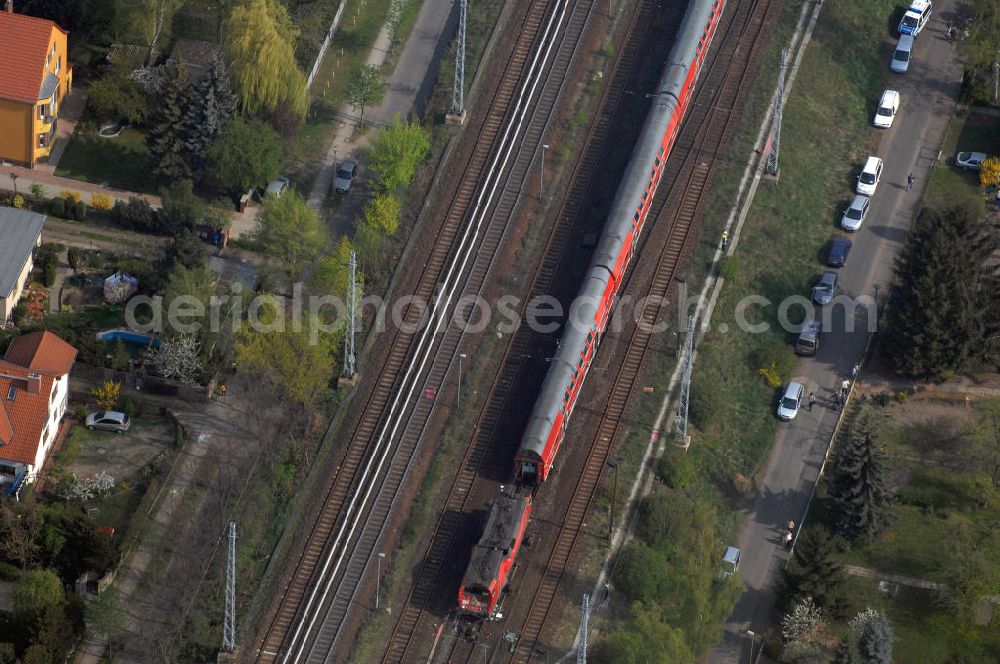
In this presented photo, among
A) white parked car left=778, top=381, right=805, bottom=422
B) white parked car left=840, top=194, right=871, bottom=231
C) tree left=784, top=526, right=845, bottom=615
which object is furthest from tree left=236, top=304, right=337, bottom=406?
white parked car left=840, top=194, right=871, bottom=231

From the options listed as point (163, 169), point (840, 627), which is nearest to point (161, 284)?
point (163, 169)

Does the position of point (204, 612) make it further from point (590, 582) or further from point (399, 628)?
point (590, 582)

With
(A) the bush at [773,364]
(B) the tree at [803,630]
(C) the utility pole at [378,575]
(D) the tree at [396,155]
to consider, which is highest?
(D) the tree at [396,155]

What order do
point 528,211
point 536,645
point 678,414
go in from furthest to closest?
1. point 528,211
2. point 678,414
3. point 536,645

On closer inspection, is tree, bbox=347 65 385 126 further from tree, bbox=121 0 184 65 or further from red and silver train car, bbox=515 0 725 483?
red and silver train car, bbox=515 0 725 483

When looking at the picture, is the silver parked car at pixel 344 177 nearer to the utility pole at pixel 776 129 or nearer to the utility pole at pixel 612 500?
the utility pole at pixel 776 129

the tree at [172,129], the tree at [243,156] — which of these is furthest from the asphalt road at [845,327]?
the tree at [172,129]
